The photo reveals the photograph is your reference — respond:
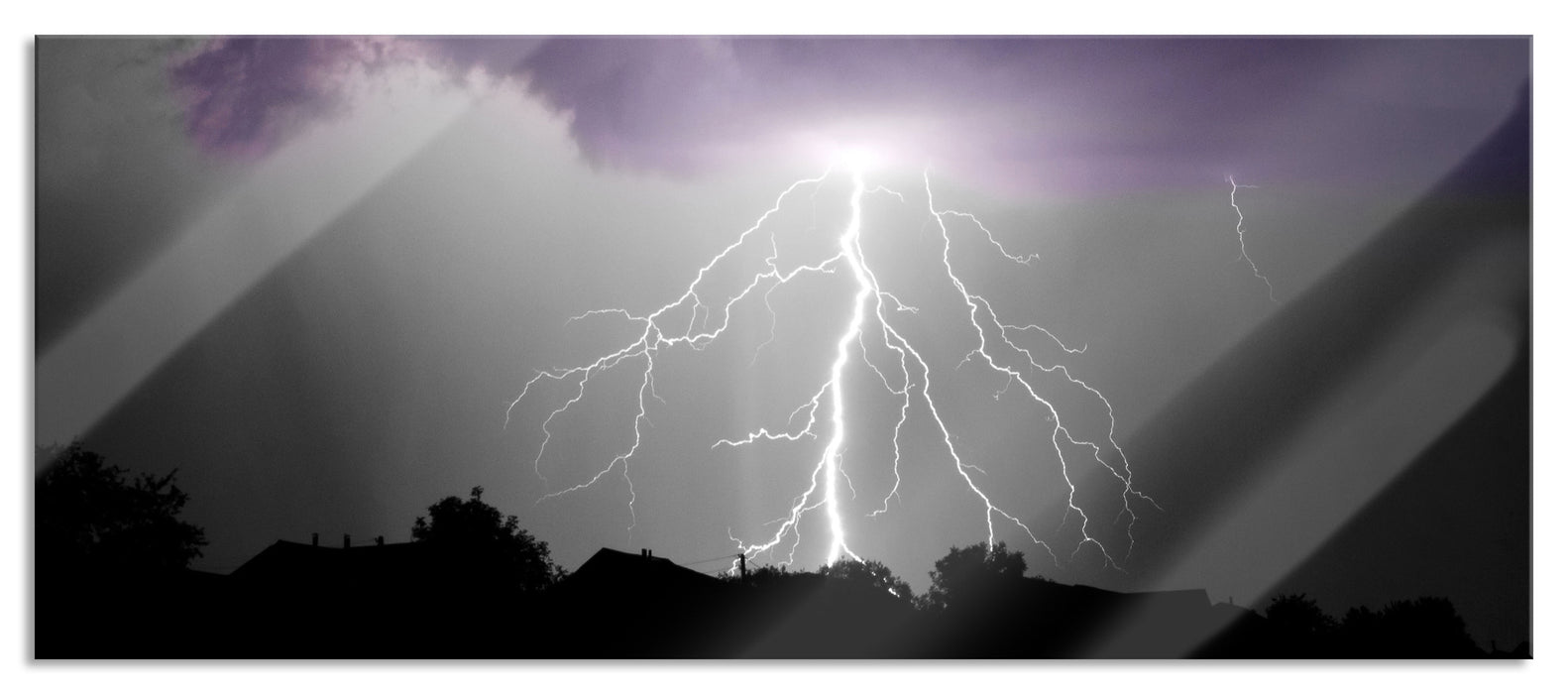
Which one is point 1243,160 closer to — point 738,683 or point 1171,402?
point 1171,402

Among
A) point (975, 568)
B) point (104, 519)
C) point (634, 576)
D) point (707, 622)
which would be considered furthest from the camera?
point (634, 576)

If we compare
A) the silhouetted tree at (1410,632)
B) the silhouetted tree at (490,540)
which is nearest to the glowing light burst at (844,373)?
the silhouetted tree at (490,540)

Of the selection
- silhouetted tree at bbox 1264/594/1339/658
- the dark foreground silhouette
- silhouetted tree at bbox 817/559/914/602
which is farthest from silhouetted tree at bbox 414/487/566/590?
silhouetted tree at bbox 1264/594/1339/658

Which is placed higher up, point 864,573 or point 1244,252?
point 1244,252

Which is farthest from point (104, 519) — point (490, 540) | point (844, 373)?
point (844, 373)

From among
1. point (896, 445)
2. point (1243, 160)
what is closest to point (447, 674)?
point (896, 445)

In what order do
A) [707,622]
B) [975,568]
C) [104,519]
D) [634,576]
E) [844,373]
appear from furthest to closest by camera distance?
1. [634,576]
2. [844,373]
3. [975,568]
4. [707,622]
5. [104,519]

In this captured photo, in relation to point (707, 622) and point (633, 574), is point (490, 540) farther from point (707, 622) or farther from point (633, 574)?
point (707, 622)

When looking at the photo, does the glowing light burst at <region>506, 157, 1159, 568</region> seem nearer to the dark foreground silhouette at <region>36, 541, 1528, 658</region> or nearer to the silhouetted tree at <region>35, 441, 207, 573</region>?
the dark foreground silhouette at <region>36, 541, 1528, 658</region>
